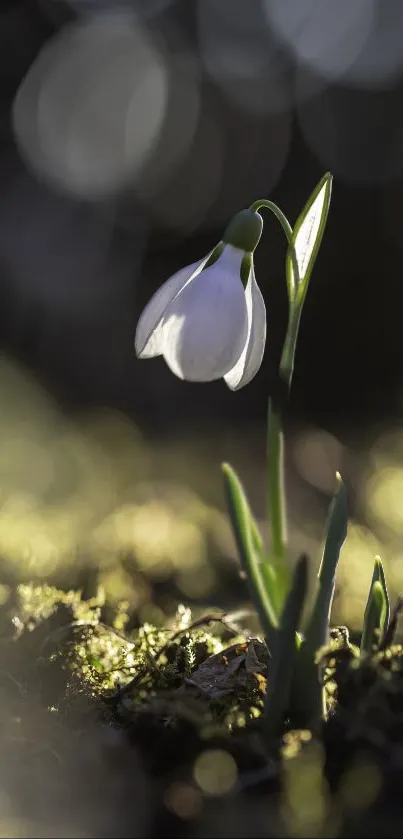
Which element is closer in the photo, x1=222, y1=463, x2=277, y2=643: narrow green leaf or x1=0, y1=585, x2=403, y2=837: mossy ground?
x1=0, y1=585, x2=403, y2=837: mossy ground

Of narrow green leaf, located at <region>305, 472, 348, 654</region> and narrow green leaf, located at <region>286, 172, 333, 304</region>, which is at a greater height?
narrow green leaf, located at <region>286, 172, 333, 304</region>

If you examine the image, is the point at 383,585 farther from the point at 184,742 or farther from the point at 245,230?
the point at 245,230

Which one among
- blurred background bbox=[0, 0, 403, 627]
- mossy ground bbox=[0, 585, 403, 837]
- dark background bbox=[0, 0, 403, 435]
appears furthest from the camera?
dark background bbox=[0, 0, 403, 435]

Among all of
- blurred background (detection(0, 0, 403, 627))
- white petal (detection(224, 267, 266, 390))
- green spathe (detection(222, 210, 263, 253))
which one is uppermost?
green spathe (detection(222, 210, 263, 253))

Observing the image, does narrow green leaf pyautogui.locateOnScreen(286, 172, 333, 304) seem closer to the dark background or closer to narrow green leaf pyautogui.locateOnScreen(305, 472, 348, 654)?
narrow green leaf pyautogui.locateOnScreen(305, 472, 348, 654)

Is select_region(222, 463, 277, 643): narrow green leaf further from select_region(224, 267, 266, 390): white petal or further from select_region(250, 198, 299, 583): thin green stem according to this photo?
select_region(224, 267, 266, 390): white petal

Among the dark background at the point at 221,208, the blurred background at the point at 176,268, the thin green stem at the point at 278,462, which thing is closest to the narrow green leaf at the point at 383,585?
the thin green stem at the point at 278,462

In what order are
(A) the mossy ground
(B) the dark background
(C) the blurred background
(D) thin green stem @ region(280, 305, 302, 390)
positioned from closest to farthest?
(A) the mossy ground → (D) thin green stem @ region(280, 305, 302, 390) → (C) the blurred background → (B) the dark background

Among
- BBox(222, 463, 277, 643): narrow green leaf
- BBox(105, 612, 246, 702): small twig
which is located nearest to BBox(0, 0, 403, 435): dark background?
BBox(105, 612, 246, 702): small twig

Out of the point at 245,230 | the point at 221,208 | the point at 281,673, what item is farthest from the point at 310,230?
the point at 221,208
